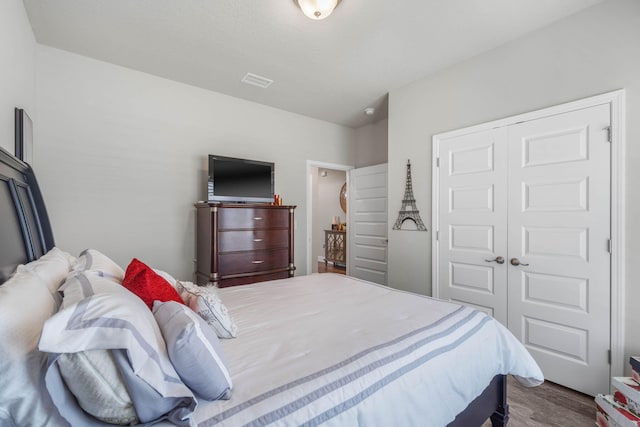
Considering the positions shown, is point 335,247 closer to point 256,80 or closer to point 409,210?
point 409,210

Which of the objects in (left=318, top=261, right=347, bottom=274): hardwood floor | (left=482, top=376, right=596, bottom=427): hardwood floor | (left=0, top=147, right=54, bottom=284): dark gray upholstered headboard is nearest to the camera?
(left=0, top=147, right=54, bottom=284): dark gray upholstered headboard

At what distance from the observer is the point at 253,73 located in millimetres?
3090

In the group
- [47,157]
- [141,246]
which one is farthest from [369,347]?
[47,157]

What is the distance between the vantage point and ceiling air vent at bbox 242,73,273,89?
315cm

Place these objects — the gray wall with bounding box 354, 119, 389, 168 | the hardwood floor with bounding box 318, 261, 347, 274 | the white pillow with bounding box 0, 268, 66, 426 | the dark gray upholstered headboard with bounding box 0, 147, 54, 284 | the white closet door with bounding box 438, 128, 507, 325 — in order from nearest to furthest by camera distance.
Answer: the white pillow with bounding box 0, 268, 66, 426 → the dark gray upholstered headboard with bounding box 0, 147, 54, 284 → the white closet door with bounding box 438, 128, 507, 325 → the gray wall with bounding box 354, 119, 389, 168 → the hardwood floor with bounding box 318, 261, 347, 274

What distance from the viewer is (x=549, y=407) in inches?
78.5

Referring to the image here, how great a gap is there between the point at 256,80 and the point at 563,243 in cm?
330

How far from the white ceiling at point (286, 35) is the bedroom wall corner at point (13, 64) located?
185 millimetres

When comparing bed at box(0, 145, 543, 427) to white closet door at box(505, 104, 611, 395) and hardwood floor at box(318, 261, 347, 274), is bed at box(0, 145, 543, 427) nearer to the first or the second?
white closet door at box(505, 104, 611, 395)

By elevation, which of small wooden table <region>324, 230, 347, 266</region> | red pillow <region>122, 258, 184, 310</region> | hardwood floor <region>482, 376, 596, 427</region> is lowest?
hardwood floor <region>482, 376, 596, 427</region>

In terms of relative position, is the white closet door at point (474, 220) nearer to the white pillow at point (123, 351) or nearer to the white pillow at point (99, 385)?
the white pillow at point (123, 351)

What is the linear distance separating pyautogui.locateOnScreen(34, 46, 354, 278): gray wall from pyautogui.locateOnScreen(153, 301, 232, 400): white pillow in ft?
8.43

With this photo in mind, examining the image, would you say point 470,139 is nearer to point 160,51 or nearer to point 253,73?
point 253,73

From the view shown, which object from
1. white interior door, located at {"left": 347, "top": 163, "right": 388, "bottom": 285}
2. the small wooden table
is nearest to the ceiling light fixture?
white interior door, located at {"left": 347, "top": 163, "right": 388, "bottom": 285}
